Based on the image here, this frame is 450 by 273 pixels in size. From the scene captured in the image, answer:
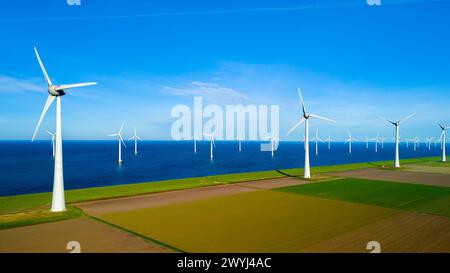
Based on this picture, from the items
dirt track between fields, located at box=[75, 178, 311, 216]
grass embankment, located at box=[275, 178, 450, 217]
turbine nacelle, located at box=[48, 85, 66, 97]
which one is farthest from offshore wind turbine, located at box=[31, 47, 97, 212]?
grass embankment, located at box=[275, 178, 450, 217]

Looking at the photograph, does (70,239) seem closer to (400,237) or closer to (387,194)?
(400,237)

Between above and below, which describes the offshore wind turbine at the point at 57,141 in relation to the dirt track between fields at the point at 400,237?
above

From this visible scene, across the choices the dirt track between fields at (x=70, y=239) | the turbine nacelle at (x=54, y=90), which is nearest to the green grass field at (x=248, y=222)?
the dirt track between fields at (x=70, y=239)

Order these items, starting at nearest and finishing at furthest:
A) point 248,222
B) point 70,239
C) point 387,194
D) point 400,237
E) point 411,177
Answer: point 70,239 → point 400,237 → point 248,222 → point 387,194 → point 411,177

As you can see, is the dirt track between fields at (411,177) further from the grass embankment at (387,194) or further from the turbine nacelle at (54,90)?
the turbine nacelle at (54,90)

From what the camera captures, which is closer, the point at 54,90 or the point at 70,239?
the point at 70,239

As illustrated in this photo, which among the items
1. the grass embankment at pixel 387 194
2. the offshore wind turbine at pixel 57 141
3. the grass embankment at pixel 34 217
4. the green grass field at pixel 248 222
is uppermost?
the offshore wind turbine at pixel 57 141

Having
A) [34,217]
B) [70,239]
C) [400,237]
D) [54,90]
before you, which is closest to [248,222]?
[400,237]
